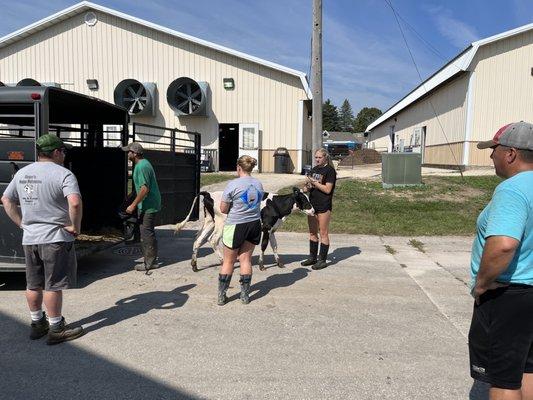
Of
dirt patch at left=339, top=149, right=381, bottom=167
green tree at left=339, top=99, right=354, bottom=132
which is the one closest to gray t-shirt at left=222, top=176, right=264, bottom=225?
dirt patch at left=339, top=149, right=381, bottom=167

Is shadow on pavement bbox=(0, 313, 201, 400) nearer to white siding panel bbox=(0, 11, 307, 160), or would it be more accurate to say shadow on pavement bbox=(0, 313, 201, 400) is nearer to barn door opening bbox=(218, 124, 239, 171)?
white siding panel bbox=(0, 11, 307, 160)

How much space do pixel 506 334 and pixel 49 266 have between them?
3592mm

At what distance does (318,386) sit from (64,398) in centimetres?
186

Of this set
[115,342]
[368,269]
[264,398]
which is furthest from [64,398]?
[368,269]

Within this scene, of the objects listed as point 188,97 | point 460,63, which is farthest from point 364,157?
point 188,97

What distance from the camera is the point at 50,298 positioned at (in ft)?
13.2

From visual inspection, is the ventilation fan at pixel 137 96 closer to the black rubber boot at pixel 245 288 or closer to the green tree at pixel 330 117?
the black rubber boot at pixel 245 288

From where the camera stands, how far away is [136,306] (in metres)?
5.11

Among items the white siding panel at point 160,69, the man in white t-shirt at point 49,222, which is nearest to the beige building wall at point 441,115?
the white siding panel at point 160,69

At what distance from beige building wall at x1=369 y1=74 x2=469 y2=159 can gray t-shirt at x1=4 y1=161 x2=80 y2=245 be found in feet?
64.8

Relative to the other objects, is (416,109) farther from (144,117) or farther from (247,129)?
(144,117)

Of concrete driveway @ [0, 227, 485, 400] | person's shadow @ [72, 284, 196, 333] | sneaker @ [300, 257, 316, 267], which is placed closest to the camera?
concrete driveway @ [0, 227, 485, 400]

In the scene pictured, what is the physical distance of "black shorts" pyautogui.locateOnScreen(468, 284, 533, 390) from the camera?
2.34m

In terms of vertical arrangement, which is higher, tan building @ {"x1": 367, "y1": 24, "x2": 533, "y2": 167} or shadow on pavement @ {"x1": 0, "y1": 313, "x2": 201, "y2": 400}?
tan building @ {"x1": 367, "y1": 24, "x2": 533, "y2": 167}
